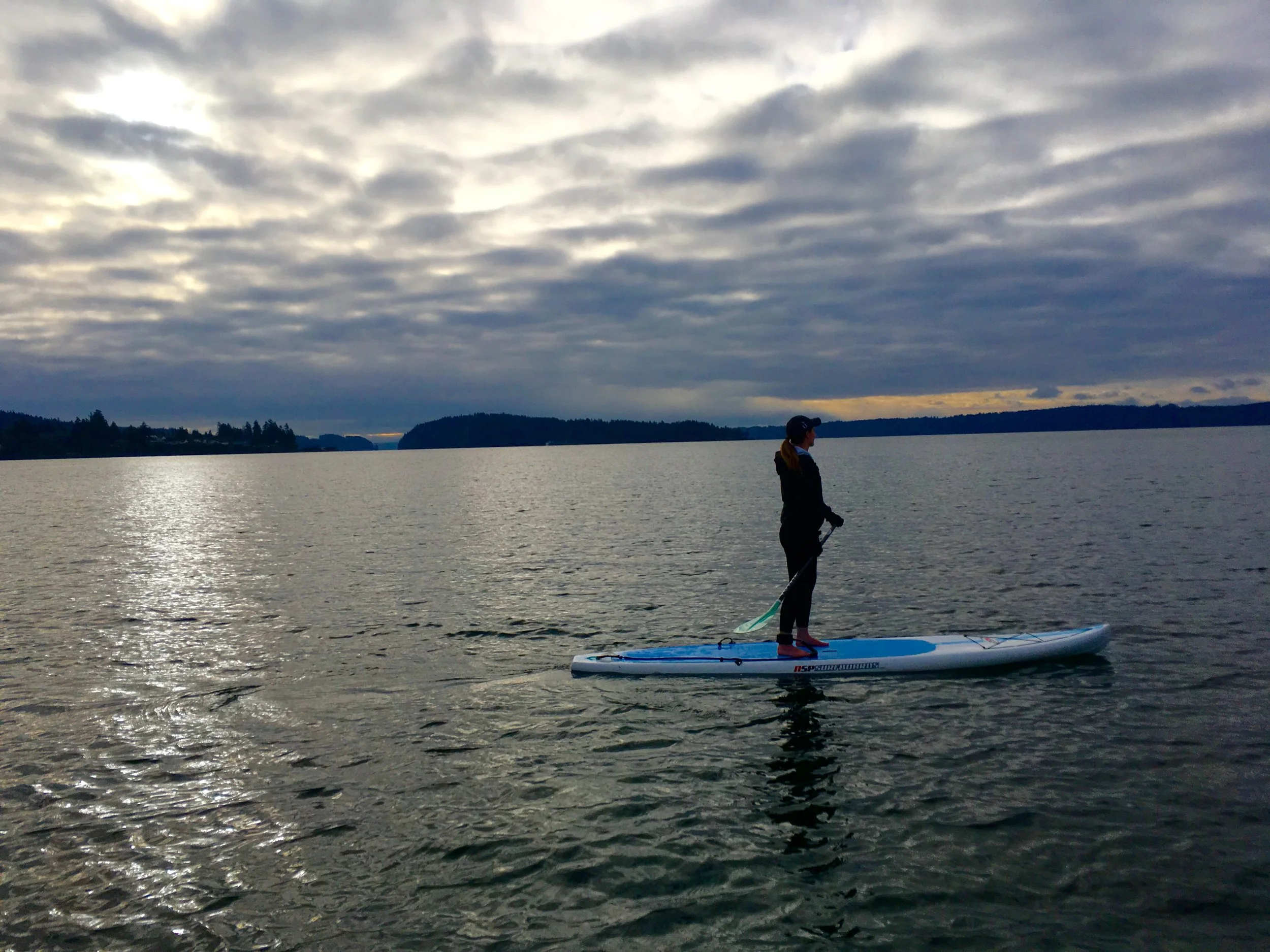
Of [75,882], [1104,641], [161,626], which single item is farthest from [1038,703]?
[161,626]

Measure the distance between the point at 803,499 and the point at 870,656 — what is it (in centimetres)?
352

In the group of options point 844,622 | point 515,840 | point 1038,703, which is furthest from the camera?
point 844,622

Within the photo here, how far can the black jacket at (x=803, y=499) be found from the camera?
1434 centimetres

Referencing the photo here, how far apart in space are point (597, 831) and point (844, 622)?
1241 centimetres

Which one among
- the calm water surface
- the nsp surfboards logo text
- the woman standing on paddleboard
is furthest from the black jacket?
the calm water surface

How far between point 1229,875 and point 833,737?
16.8 feet

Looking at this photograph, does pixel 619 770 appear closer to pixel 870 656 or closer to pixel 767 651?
pixel 767 651

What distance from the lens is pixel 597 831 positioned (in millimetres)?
9188

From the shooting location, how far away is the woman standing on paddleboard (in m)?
14.2

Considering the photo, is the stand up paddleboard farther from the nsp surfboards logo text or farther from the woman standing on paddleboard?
the woman standing on paddleboard

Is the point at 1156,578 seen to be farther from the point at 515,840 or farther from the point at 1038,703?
the point at 515,840

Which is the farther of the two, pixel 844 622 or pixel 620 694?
pixel 844 622

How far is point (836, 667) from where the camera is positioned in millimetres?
15227

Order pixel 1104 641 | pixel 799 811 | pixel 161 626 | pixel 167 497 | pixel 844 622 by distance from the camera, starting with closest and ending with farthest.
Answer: pixel 799 811 < pixel 1104 641 < pixel 844 622 < pixel 161 626 < pixel 167 497
